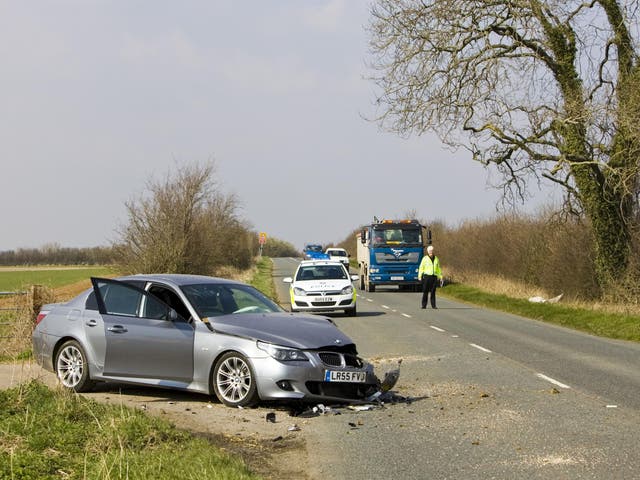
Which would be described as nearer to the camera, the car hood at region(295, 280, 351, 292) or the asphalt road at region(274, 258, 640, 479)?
the asphalt road at region(274, 258, 640, 479)

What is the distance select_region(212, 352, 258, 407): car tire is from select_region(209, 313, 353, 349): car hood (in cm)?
31

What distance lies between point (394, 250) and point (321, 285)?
1516 centimetres

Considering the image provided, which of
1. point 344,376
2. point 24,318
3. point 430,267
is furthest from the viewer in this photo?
point 430,267

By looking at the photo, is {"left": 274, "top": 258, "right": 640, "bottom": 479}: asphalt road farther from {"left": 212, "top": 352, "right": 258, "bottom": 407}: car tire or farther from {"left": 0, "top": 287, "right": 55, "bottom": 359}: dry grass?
{"left": 0, "top": 287, "right": 55, "bottom": 359}: dry grass

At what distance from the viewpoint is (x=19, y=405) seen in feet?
30.3

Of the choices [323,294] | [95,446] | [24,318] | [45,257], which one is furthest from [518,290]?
[45,257]

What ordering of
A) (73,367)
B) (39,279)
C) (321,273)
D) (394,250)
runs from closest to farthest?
(73,367)
(39,279)
(321,273)
(394,250)

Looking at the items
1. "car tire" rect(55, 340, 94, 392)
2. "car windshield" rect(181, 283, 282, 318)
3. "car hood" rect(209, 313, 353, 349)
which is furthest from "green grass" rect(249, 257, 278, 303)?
"car hood" rect(209, 313, 353, 349)

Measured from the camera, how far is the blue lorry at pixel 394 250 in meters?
40.9

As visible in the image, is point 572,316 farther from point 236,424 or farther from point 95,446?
point 95,446

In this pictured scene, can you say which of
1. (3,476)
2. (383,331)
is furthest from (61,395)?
(383,331)

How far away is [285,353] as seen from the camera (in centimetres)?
988

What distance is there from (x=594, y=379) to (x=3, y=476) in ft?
28.7

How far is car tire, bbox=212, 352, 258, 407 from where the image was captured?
9906 mm
